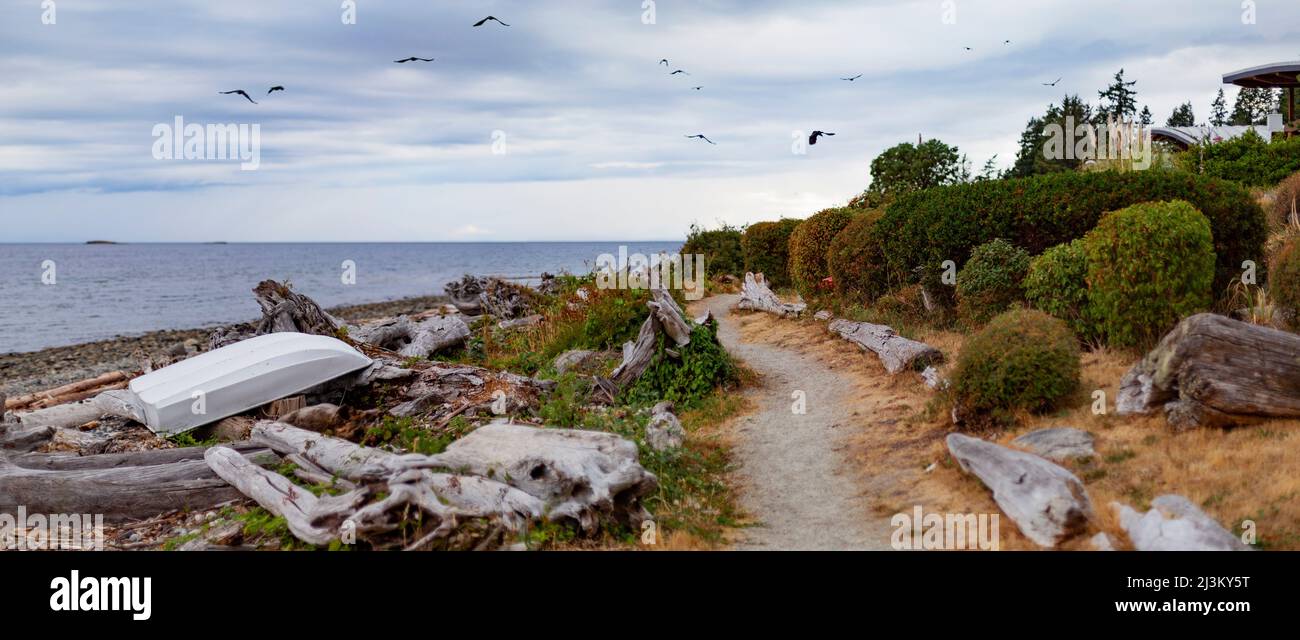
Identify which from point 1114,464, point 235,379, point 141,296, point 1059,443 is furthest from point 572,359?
point 141,296

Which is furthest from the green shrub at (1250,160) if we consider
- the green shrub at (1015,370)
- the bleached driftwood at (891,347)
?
the green shrub at (1015,370)

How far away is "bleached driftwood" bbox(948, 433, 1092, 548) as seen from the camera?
6816mm

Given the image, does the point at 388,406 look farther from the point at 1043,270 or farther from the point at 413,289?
the point at 413,289

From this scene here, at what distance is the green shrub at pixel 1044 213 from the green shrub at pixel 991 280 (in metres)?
0.49

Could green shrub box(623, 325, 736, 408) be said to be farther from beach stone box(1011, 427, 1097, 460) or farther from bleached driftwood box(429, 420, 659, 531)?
beach stone box(1011, 427, 1097, 460)

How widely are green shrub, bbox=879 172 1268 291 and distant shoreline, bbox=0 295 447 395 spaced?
1647cm

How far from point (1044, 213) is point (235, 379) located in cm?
1180

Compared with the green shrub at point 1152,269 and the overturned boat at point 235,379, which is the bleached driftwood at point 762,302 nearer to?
the green shrub at point 1152,269

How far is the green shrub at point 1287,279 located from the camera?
1007 cm

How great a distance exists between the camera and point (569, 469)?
25.5ft

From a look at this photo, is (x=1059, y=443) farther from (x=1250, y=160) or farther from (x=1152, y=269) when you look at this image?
(x=1250, y=160)

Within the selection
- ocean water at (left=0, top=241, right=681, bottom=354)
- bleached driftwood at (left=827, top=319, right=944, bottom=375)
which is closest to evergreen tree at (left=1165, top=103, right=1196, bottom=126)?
ocean water at (left=0, top=241, right=681, bottom=354)

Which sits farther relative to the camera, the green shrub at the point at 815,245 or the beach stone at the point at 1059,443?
the green shrub at the point at 815,245

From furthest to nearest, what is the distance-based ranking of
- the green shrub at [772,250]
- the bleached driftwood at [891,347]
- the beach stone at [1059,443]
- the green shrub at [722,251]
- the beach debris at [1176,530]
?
the green shrub at [722,251], the green shrub at [772,250], the bleached driftwood at [891,347], the beach stone at [1059,443], the beach debris at [1176,530]
